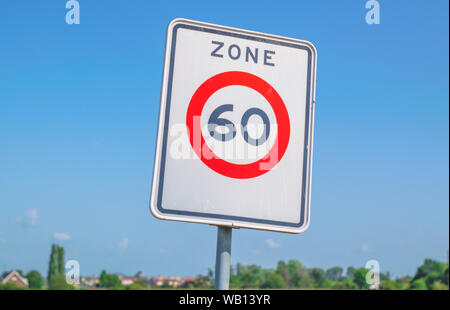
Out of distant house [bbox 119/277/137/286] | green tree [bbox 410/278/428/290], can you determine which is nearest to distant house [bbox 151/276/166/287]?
distant house [bbox 119/277/137/286]

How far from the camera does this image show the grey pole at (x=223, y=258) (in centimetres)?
182

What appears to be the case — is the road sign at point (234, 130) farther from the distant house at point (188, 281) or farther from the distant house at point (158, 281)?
the distant house at point (158, 281)

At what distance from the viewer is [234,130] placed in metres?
1.91

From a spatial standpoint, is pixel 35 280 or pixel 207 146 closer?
pixel 207 146

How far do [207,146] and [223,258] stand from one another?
18.4 inches

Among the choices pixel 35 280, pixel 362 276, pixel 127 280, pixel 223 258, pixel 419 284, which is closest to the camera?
pixel 223 258

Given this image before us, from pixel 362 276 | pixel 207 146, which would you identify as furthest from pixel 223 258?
pixel 362 276

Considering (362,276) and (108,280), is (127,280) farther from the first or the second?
(362,276)

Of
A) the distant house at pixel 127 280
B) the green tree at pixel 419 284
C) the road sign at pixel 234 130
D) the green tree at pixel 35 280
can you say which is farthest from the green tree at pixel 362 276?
the green tree at pixel 419 284

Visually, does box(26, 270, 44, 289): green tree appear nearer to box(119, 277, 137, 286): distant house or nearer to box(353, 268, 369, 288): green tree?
Answer: box(119, 277, 137, 286): distant house
